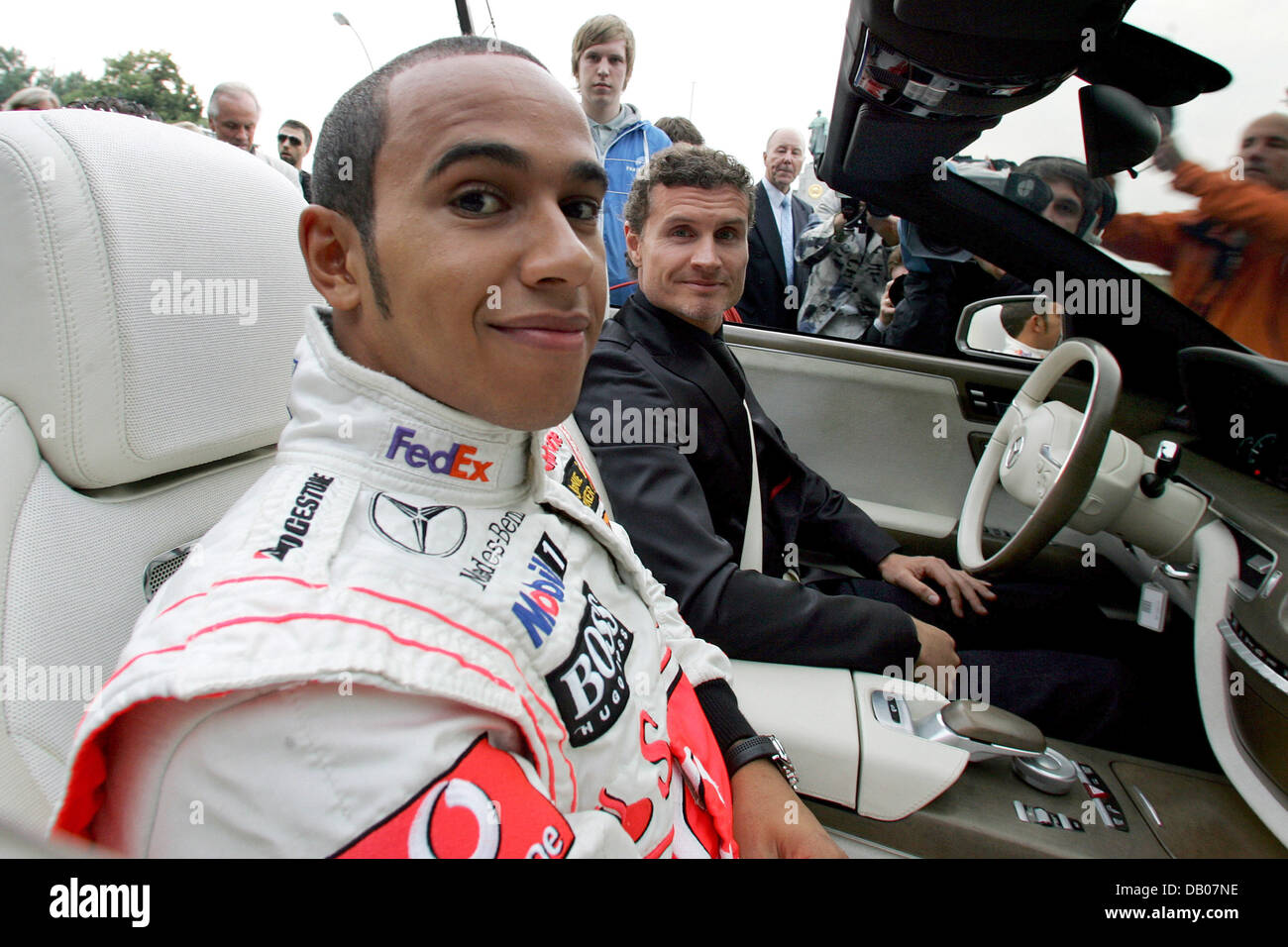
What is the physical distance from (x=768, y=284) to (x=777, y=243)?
0.85 ft

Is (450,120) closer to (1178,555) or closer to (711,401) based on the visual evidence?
(711,401)

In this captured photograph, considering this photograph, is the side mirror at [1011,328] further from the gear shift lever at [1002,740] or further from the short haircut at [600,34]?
the short haircut at [600,34]

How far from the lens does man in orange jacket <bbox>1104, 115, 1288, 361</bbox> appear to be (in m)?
1.25

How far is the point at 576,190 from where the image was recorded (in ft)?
2.33

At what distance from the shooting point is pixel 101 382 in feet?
2.35

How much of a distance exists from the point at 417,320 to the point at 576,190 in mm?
225

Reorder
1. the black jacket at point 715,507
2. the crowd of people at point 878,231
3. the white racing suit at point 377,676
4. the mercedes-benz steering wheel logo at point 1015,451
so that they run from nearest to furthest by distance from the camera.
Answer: the white racing suit at point 377,676 < the black jacket at point 715,507 < the crowd of people at point 878,231 < the mercedes-benz steering wheel logo at point 1015,451

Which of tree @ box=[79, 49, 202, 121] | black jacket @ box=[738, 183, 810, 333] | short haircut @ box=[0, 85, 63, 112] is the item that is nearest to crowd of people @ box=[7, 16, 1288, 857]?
black jacket @ box=[738, 183, 810, 333]

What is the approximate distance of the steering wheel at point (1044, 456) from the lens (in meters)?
1.25

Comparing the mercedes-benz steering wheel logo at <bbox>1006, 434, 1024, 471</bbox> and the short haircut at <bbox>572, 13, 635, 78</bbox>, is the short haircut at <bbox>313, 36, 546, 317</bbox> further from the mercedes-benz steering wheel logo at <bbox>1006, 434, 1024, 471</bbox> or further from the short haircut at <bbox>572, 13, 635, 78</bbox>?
the short haircut at <bbox>572, 13, 635, 78</bbox>

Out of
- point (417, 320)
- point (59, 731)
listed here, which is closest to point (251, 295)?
point (417, 320)

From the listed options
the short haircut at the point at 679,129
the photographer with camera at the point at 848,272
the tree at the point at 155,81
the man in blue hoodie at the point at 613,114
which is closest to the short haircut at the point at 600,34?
the man in blue hoodie at the point at 613,114

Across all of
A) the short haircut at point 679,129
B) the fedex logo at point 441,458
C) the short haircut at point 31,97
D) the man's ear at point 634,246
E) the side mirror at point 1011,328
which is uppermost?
the short haircut at point 679,129

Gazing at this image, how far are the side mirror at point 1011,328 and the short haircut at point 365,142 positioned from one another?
1850mm
